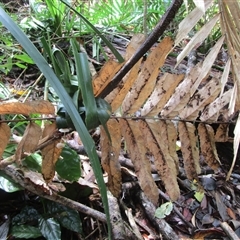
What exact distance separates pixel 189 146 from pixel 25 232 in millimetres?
485

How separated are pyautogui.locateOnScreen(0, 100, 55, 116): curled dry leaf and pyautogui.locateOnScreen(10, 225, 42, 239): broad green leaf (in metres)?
0.36

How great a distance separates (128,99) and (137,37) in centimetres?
15

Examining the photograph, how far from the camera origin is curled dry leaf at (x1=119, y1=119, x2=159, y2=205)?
739mm

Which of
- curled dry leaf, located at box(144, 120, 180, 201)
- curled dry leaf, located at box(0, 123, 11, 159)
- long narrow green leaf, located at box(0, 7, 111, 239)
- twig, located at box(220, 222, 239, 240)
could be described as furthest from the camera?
twig, located at box(220, 222, 239, 240)

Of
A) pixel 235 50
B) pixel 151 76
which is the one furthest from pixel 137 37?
pixel 235 50

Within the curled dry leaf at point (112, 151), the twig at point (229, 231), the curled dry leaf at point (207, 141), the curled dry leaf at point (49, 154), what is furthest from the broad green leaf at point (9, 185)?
the twig at point (229, 231)

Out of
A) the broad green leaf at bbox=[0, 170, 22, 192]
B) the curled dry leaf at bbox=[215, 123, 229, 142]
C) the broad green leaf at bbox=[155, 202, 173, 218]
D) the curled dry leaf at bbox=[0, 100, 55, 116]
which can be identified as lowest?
the broad green leaf at bbox=[155, 202, 173, 218]

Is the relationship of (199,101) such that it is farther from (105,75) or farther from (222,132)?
(105,75)

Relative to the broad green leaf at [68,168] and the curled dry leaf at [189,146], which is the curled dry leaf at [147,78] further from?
the broad green leaf at [68,168]

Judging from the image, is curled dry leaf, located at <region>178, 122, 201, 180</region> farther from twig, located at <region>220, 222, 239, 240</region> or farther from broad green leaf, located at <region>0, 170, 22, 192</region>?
broad green leaf, located at <region>0, 170, 22, 192</region>

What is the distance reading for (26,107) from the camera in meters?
0.64

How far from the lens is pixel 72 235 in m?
0.92

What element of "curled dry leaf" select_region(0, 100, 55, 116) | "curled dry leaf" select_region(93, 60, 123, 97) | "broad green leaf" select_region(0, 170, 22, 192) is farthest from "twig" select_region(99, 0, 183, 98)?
"broad green leaf" select_region(0, 170, 22, 192)

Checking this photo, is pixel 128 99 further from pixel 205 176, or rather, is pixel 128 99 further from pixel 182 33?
pixel 205 176
